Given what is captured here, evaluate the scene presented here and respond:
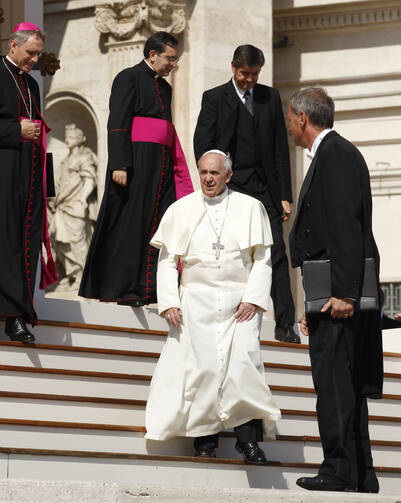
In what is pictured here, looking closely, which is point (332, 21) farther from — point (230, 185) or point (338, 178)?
point (338, 178)

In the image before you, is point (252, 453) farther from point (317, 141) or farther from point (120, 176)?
point (120, 176)

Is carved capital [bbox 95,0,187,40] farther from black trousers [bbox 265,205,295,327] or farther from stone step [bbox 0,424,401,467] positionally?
stone step [bbox 0,424,401,467]

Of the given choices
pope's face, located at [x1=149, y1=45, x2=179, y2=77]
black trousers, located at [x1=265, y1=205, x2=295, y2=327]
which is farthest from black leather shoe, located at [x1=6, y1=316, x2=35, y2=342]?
pope's face, located at [x1=149, y1=45, x2=179, y2=77]

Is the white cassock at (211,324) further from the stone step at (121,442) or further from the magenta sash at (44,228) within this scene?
the magenta sash at (44,228)

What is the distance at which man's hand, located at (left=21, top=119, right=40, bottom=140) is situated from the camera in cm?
880

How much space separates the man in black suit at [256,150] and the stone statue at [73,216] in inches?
194

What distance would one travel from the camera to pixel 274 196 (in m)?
9.96

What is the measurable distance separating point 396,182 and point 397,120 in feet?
2.21

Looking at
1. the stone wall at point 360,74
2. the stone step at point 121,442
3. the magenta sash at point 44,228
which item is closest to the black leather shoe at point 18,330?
the magenta sash at point 44,228

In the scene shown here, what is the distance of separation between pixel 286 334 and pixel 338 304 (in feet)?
9.67

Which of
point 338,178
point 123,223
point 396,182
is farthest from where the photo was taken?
point 396,182

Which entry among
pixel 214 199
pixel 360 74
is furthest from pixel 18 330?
pixel 360 74

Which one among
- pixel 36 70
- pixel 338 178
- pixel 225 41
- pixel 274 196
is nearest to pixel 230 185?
pixel 274 196

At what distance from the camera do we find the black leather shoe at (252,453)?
767 centimetres
